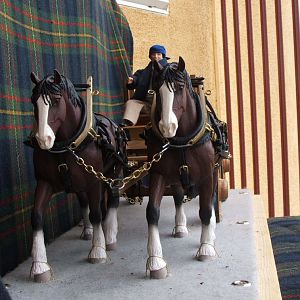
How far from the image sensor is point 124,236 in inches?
60.3

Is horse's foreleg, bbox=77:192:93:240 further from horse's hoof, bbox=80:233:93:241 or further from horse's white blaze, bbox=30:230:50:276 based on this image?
horse's white blaze, bbox=30:230:50:276

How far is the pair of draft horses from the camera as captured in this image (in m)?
1.06

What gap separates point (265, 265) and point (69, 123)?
596mm

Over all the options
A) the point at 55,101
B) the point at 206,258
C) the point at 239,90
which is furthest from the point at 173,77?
the point at 239,90

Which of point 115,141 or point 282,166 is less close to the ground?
point 115,141

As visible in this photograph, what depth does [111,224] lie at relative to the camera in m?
1.44

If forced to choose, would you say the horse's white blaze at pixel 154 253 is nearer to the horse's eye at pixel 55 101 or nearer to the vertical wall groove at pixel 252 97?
the horse's eye at pixel 55 101

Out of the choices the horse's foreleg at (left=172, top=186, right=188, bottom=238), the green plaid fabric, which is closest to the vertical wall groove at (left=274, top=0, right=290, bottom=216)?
the green plaid fabric

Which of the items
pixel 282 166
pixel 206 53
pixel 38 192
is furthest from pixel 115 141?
pixel 282 166

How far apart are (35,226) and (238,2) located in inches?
79.8

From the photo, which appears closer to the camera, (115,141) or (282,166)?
(115,141)

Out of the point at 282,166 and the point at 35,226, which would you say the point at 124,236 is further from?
the point at 282,166

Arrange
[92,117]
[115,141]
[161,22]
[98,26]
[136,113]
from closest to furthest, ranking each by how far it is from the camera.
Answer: [92,117], [115,141], [136,113], [98,26], [161,22]

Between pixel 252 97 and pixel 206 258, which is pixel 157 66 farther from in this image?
pixel 252 97
